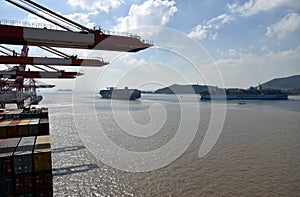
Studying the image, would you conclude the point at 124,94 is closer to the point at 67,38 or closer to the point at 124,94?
the point at 124,94

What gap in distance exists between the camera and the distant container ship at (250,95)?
71.9 meters

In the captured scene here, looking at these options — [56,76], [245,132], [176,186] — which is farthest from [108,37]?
[56,76]

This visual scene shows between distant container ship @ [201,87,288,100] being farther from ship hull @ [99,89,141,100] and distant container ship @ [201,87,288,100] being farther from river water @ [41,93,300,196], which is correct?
river water @ [41,93,300,196]

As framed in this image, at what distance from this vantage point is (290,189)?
29.8 feet

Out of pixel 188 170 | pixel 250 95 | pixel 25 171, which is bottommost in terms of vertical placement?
pixel 188 170

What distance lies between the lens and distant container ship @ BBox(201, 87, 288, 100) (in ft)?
236

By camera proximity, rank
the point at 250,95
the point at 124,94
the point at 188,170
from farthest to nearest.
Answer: the point at 124,94 → the point at 250,95 → the point at 188,170

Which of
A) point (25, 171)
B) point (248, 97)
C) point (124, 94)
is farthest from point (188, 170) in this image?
point (124, 94)

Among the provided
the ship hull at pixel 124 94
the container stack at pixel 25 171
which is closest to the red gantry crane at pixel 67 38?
the container stack at pixel 25 171

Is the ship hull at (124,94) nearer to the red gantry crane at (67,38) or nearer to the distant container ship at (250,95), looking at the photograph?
the distant container ship at (250,95)

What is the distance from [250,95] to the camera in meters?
73.9

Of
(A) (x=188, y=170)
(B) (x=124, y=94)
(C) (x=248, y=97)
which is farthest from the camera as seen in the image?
(B) (x=124, y=94)

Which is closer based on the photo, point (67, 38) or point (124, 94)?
point (67, 38)

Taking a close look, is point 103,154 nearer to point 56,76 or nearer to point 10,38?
point 10,38
